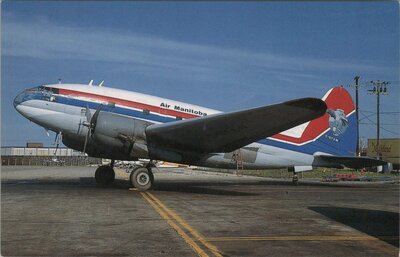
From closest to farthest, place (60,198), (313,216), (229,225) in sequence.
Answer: (229,225) → (313,216) → (60,198)

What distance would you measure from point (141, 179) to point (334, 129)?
459 inches

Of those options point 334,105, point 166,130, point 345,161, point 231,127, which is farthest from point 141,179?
point 334,105

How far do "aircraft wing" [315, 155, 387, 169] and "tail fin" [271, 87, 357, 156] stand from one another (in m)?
0.47

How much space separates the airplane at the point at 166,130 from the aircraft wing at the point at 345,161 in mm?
50

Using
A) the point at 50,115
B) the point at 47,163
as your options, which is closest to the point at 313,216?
the point at 50,115

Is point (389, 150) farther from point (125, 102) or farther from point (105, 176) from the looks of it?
point (125, 102)

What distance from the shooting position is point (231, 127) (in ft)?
55.3

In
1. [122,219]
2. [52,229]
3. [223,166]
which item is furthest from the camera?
[223,166]

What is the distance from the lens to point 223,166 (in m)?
20.7

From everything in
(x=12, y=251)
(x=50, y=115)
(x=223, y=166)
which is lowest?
(x=12, y=251)

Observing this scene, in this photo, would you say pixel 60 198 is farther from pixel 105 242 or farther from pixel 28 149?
pixel 28 149

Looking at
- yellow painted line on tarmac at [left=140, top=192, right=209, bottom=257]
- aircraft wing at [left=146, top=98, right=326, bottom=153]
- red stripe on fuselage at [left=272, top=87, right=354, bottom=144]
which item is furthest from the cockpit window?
red stripe on fuselage at [left=272, top=87, right=354, bottom=144]

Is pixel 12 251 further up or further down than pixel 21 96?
further down

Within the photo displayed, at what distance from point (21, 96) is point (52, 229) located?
1235 centimetres
